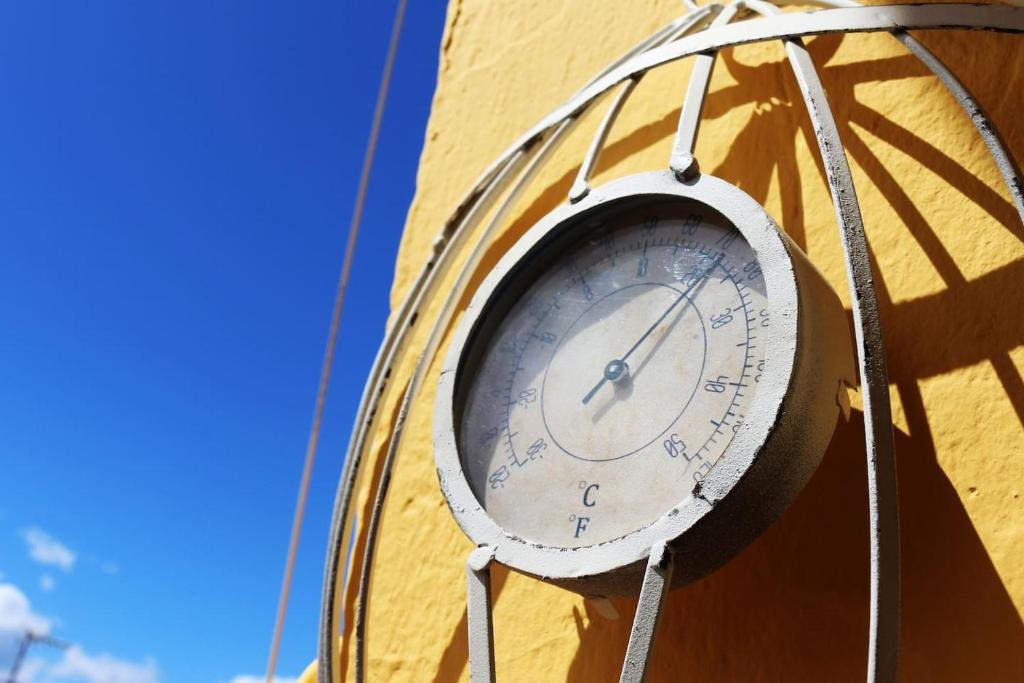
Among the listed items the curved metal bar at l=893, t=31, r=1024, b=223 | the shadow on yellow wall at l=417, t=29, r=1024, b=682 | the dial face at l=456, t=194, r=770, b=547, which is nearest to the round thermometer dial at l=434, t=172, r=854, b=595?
the dial face at l=456, t=194, r=770, b=547

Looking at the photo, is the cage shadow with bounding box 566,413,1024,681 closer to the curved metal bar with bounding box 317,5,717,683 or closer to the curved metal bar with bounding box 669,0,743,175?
the curved metal bar with bounding box 669,0,743,175

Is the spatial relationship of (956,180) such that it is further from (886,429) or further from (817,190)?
(886,429)

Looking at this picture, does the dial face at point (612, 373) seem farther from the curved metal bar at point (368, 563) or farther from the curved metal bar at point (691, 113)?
the curved metal bar at point (368, 563)

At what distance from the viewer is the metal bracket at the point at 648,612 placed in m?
1.01

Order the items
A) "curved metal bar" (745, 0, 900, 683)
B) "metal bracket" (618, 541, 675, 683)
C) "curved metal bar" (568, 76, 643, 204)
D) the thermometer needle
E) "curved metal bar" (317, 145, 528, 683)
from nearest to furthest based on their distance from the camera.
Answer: "curved metal bar" (745, 0, 900, 683)
"metal bracket" (618, 541, 675, 683)
the thermometer needle
"curved metal bar" (568, 76, 643, 204)
"curved metal bar" (317, 145, 528, 683)

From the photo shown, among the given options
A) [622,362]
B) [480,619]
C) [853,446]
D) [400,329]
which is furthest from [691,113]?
[480,619]

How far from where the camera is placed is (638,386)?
123 centimetres

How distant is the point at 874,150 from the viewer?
143cm

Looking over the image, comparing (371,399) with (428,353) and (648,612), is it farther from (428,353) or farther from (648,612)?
(648,612)

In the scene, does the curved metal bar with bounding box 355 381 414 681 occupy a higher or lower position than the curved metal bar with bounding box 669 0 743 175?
lower

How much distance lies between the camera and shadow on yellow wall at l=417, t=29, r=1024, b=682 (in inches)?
41.8

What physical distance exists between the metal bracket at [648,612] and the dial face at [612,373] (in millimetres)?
69

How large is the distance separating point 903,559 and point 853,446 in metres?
0.16

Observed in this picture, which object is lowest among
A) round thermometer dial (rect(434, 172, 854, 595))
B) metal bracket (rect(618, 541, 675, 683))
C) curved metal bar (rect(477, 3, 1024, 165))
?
metal bracket (rect(618, 541, 675, 683))
